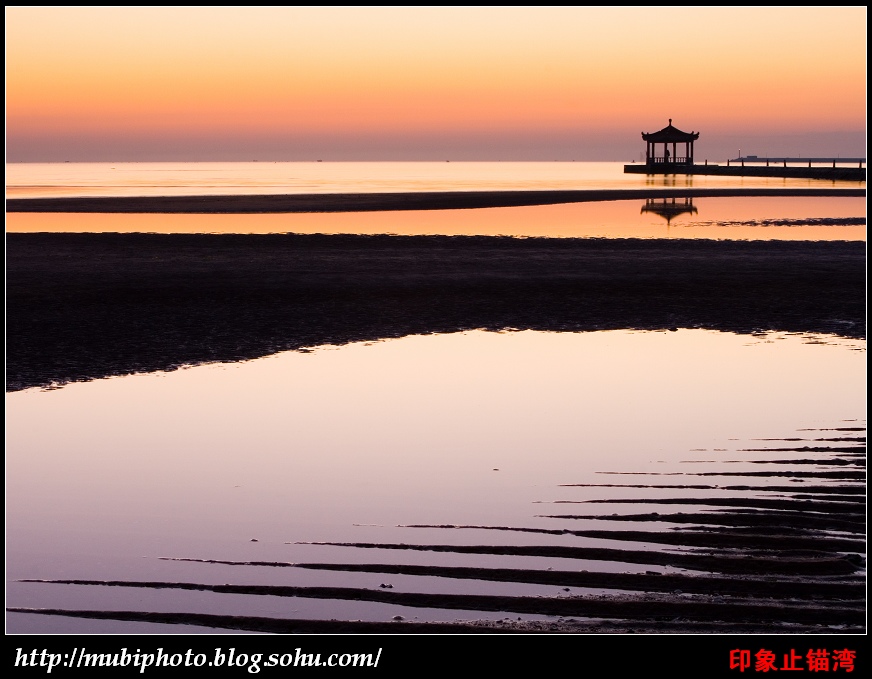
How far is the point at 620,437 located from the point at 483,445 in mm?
1301

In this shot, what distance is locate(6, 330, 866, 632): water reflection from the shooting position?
6.75 meters

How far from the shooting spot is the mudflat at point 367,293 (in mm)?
15375

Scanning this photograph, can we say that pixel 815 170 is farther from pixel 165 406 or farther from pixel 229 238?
pixel 165 406

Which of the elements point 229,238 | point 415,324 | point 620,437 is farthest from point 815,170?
point 620,437

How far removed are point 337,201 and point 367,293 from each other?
40750 millimetres

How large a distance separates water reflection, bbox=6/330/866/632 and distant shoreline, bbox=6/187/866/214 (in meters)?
38.4

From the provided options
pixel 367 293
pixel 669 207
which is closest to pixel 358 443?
pixel 367 293

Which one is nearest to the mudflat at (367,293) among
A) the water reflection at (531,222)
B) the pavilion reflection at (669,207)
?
the water reflection at (531,222)

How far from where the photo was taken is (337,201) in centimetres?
6069

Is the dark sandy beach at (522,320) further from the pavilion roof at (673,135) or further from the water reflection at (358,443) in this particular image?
the pavilion roof at (673,135)

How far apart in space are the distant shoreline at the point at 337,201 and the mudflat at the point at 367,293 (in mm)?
21164

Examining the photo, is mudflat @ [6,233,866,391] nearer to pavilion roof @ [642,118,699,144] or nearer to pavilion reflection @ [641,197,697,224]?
pavilion reflection @ [641,197,697,224]

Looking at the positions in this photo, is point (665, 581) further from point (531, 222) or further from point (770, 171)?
point (770, 171)
